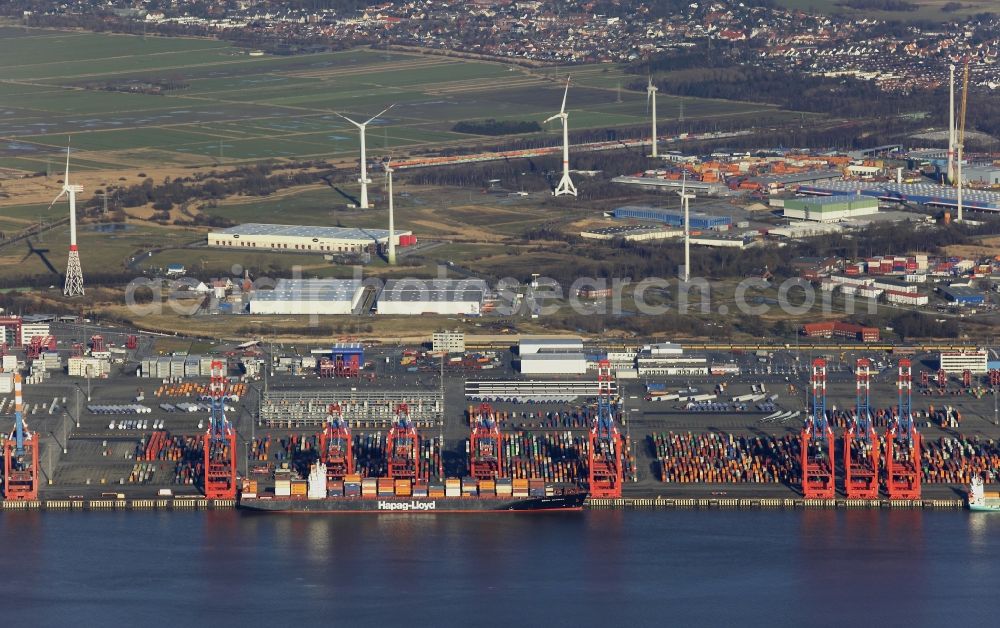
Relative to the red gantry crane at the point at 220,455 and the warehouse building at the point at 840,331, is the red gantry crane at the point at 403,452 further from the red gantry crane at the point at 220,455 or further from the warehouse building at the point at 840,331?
the warehouse building at the point at 840,331

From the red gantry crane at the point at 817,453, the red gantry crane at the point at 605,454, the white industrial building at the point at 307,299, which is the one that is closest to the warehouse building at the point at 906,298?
the red gantry crane at the point at 817,453

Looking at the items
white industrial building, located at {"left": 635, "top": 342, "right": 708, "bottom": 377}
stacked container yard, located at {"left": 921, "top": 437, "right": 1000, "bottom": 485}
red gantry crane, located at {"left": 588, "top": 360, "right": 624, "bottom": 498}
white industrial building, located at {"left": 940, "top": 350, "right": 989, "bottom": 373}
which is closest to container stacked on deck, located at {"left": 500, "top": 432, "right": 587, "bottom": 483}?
red gantry crane, located at {"left": 588, "top": 360, "right": 624, "bottom": 498}

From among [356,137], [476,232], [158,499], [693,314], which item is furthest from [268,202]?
[158,499]

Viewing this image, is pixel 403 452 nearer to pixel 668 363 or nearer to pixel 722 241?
pixel 668 363

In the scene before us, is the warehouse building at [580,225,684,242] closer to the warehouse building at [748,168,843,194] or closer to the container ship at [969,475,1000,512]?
the warehouse building at [748,168,843,194]

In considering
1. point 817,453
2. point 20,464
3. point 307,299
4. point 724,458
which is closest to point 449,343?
point 307,299

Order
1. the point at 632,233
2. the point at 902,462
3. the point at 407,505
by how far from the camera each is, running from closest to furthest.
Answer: the point at 407,505 → the point at 902,462 → the point at 632,233

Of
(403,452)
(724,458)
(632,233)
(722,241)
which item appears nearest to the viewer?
(403,452)
